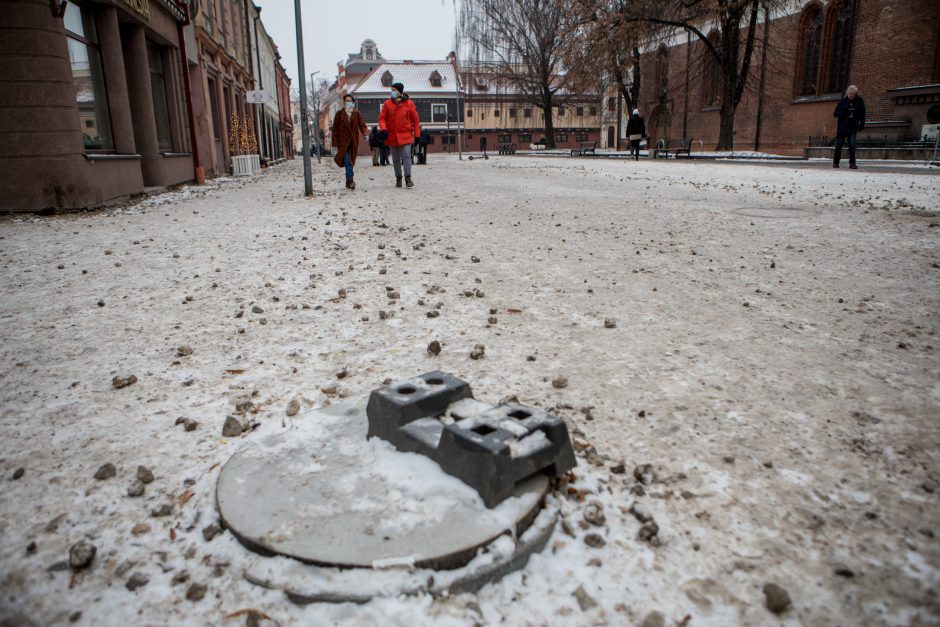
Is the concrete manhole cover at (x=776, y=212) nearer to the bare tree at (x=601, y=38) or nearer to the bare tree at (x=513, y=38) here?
the bare tree at (x=601, y=38)

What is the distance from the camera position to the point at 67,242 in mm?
6723

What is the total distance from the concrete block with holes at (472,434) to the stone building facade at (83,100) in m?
9.44

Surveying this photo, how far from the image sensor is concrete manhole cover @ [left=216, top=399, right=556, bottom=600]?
1594 mm

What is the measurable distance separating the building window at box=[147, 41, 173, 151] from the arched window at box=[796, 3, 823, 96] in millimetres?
30661

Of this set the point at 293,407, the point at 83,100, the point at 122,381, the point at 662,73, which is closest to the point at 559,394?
the point at 293,407

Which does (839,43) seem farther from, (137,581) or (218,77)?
(137,581)

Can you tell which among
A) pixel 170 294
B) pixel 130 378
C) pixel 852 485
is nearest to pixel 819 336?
pixel 852 485

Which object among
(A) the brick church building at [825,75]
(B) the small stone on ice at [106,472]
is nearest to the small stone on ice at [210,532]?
(B) the small stone on ice at [106,472]

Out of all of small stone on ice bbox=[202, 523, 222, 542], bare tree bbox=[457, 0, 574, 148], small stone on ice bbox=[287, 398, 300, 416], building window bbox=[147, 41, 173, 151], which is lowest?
small stone on ice bbox=[202, 523, 222, 542]

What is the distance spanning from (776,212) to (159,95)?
1380 cm

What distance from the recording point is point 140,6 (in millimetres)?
12031

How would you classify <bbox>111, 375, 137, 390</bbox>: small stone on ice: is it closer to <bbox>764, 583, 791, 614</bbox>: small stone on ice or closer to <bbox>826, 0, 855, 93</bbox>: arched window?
<bbox>764, 583, 791, 614</bbox>: small stone on ice

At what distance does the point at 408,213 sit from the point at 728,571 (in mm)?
7736

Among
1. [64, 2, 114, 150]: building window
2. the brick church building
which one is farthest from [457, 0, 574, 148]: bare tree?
[64, 2, 114, 150]: building window
